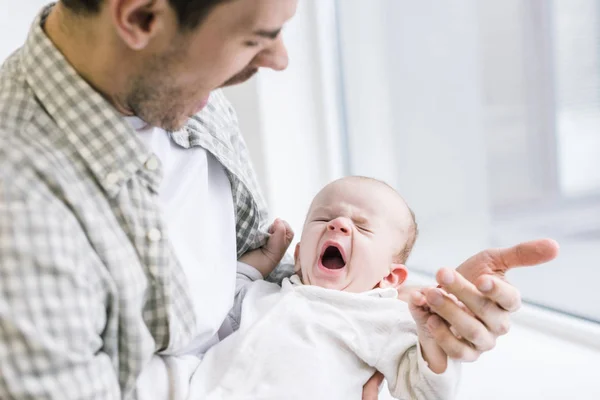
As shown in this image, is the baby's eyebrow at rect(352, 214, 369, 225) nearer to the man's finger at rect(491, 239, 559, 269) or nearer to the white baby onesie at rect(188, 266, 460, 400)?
the white baby onesie at rect(188, 266, 460, 400)

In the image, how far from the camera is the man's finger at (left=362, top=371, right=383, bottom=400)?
0.98m

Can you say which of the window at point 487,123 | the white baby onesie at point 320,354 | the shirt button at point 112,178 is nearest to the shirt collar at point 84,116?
the shirt button at point 112,178

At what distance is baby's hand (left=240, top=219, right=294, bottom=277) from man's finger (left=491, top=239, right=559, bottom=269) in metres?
0.44

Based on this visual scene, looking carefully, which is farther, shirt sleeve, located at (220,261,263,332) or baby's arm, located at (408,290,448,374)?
shirt sleeve, located at (220,261,263,332)

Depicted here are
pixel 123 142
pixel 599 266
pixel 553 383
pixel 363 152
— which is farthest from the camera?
pixel 363 152

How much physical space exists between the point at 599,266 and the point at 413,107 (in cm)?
57

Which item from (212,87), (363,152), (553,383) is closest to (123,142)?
(212,87)

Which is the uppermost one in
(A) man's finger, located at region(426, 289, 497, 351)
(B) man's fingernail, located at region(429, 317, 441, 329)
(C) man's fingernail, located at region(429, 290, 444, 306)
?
(C) man's fingernail, located at region(429, 290, 444, 306)

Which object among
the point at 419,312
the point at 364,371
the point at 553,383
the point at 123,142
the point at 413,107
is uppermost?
the point at 123,142

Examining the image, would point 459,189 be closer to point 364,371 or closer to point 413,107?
point 413,107

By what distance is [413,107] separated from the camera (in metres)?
1.63

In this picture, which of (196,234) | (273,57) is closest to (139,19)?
(273,57)

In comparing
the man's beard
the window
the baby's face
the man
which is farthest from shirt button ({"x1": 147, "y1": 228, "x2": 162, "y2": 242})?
the window

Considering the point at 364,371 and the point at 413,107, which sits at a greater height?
the point at 413,107
